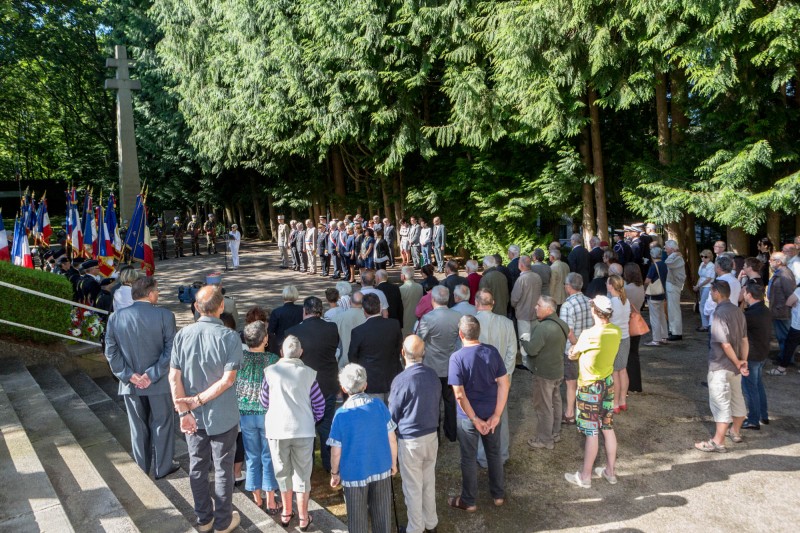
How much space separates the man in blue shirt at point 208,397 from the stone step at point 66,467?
2.00 feet

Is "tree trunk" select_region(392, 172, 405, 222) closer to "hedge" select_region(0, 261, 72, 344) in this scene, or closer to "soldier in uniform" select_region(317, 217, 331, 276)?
"soldier in uniform" select_region(317, 217, 331, 276)

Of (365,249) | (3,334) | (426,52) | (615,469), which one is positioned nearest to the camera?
(615,469)

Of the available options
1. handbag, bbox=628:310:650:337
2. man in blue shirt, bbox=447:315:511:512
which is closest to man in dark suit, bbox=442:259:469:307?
handbag, bbox=628:310:650:337

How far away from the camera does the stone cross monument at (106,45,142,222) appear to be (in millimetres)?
17094

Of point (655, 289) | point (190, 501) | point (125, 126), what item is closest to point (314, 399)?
point (190, 501)

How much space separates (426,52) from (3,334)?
13.0 m

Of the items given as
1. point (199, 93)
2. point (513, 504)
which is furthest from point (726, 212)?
point (199, 93)

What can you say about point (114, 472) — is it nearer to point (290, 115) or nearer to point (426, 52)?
point (426, 52)

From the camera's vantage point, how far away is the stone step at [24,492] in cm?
430

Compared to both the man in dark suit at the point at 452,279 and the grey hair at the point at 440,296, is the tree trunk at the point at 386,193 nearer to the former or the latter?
the man in dark suit at the point at 452,279

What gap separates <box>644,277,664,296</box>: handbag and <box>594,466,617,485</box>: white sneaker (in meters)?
4.97

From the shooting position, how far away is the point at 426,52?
17.4 metres

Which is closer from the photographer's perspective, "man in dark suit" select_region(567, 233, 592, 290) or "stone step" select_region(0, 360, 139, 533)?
"stone step" select_region(0, 360, 139, 533)

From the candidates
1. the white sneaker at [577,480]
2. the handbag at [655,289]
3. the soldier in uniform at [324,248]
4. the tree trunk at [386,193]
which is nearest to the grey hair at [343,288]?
the white sneaker at [577,480]
